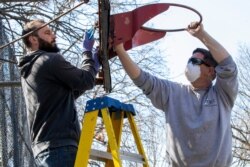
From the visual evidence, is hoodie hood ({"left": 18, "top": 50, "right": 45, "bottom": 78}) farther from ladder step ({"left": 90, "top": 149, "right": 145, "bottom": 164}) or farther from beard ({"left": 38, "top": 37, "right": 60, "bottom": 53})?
ladder step ({"left": 90, "top": 149, "right": 145, "bottom": 164})

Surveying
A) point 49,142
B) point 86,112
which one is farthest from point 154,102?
point 49,142

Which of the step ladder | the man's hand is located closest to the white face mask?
the man's hand

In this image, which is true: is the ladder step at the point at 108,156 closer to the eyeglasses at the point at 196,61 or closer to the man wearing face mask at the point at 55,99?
the man wearing face mask at the point at 55,99

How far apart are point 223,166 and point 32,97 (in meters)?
1.33

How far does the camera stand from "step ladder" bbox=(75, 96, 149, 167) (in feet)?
10.9

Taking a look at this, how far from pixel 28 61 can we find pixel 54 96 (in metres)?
0.34

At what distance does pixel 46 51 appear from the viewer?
376cm

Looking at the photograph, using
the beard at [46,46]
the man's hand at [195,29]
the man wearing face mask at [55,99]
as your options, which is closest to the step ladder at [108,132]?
the man wearing face mask at [55,99]

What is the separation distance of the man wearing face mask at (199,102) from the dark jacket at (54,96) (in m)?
0.34

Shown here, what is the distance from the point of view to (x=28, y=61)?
3727mm

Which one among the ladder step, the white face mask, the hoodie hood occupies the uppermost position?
the hoodie hood

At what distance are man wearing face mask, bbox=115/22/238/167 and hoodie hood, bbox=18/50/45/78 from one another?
1.75 feet

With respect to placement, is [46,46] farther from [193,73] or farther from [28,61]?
[193,73]

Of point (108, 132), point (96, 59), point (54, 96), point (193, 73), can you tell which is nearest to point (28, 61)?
point (54, 96)
